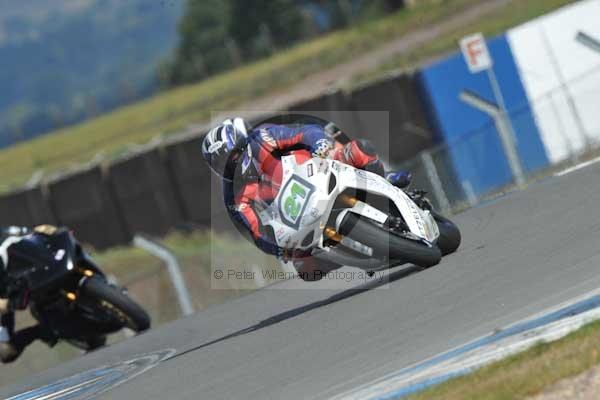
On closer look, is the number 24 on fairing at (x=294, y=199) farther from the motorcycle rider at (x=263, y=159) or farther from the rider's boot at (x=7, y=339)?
the rider's boot at (x=7, y=339)

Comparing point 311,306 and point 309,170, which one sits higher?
point 309,170

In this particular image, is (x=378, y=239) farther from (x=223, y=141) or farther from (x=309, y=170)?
(x=223, y=141)

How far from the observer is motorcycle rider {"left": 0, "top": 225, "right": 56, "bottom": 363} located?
1400cm

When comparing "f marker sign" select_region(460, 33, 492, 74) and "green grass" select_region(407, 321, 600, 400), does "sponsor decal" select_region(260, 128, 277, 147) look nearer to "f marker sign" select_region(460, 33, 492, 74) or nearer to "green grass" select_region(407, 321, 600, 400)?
"green grass" select_region(407, 321, 600, 400)

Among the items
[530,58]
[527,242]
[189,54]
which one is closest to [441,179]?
[530,58]

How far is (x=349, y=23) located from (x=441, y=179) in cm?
2690

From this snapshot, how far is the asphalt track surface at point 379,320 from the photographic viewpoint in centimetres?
762

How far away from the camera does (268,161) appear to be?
10.3 meters

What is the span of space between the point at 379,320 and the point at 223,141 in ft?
7.15

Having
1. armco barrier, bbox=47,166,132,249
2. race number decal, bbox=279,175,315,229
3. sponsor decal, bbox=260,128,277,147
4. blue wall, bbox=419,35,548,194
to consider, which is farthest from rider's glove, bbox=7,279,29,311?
armco barrier, bbox=47,166,132,249

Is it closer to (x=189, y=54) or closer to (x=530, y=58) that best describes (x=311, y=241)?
(x=530, y=58)

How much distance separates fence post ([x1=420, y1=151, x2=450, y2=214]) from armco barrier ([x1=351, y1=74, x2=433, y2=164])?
11.8 feet

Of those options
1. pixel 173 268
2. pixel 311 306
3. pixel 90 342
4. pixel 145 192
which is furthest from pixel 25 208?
pixel 311 306

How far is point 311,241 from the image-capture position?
33.1 ft
